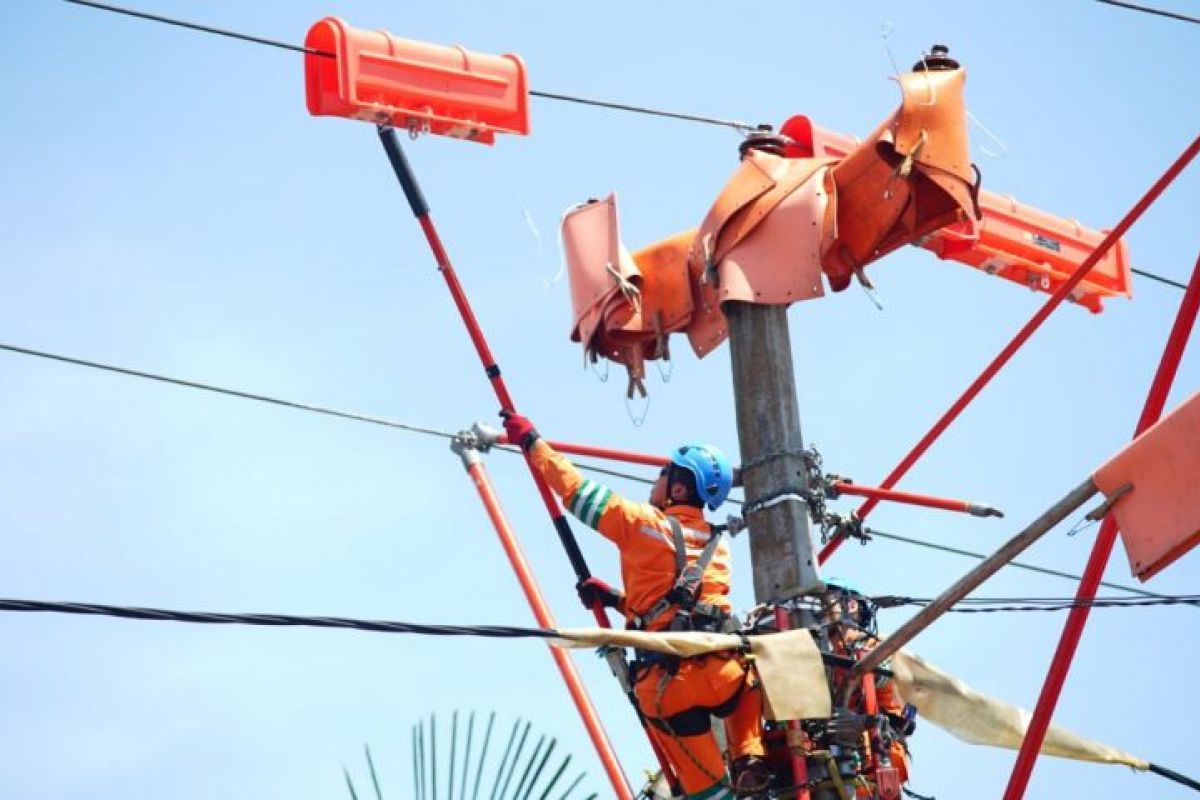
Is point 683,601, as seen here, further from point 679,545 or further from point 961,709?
point 961,709

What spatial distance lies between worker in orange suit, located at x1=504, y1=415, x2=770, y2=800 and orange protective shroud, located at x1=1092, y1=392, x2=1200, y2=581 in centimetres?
187

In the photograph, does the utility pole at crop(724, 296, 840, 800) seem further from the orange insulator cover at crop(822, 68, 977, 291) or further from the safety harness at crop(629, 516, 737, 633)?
the orange insulator cover at crop(822, 68, 977, 291)

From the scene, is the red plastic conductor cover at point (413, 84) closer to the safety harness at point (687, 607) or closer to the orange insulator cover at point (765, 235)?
the orange insulator cover at point (765, 235)

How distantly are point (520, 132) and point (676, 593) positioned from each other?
8.61 feet

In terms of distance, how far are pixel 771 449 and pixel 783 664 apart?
3.75 feet

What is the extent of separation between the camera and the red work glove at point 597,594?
11562 millimetres

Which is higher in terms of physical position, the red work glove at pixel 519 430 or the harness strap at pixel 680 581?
the red work glove at pixel 519 430

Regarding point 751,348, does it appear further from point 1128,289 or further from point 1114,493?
Answer: point 1128,289

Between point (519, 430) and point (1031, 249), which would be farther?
point (1031, 249)

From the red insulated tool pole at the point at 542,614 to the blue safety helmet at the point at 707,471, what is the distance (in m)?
0.92

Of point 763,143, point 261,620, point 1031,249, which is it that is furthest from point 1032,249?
point 261,620

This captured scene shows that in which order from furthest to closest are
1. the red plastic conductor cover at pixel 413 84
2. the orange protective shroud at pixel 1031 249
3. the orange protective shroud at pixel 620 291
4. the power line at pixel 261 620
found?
the orange protective shroud at pixel 1031 249 → the orange protective shroud at pixel 620 291 → the red plastic conductor cover at pixel 413 84 → the power line at pixel 261 620

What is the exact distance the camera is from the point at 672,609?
444 inches

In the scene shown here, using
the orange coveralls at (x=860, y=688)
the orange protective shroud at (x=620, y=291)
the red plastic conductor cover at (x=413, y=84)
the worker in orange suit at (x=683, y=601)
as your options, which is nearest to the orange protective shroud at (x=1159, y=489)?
the orange coveralls at (x=860, y=688)
